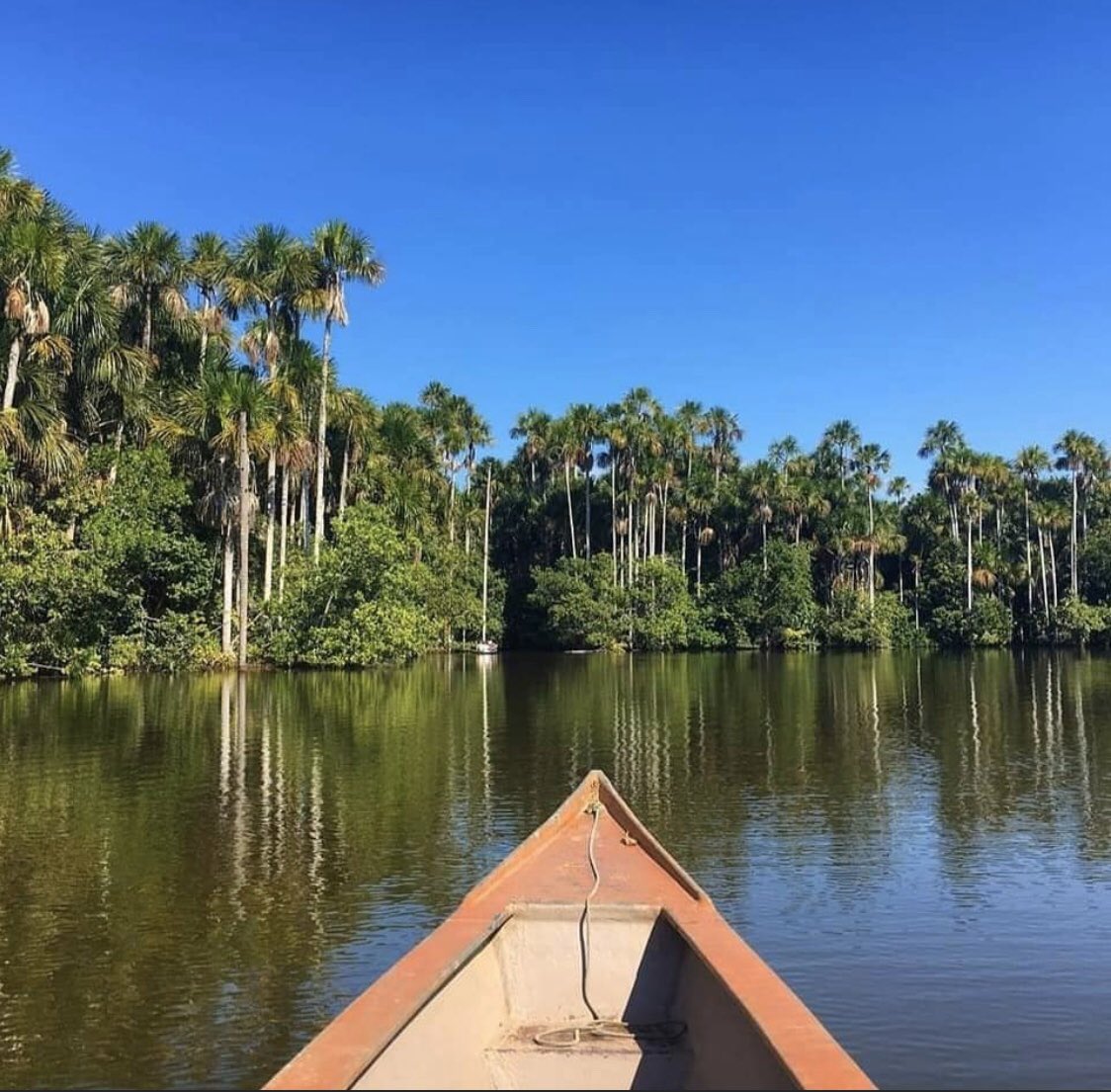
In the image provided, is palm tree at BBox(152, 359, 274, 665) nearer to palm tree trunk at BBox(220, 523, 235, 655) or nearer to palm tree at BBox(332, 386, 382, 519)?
palm tree trunk at BBox(220, 523, 235, 655)

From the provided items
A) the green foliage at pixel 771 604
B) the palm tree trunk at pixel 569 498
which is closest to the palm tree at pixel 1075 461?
the green foliage at pixel 771 604

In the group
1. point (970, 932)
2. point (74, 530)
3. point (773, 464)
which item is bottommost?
point (970, 932)

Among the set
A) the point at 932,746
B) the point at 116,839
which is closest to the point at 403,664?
the point at 932,746

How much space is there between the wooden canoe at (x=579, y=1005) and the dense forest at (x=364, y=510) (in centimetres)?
2953

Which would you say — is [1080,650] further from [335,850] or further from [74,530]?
[335,850]

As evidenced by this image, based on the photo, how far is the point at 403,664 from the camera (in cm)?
5116

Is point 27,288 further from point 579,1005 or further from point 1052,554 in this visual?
point 1052,554

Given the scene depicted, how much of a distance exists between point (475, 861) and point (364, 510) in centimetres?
3426

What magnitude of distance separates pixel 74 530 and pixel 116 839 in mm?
30638

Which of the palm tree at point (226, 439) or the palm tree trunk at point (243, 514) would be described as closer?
the palm tree trunk at point (243, 514)

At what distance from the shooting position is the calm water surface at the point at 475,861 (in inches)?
293

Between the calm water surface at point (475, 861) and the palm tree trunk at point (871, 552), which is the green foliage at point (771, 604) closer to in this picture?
the palm tree trunk at point (871, 552)

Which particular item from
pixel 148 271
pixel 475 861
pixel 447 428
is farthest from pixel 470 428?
pixel 475 861

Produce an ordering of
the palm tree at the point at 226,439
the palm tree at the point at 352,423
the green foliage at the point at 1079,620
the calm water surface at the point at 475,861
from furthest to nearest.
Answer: the green foliage at the point at 1079,620 → the palm tree at the point at 352,423 → the palm tree at the point at 226,439 → the calm water surface at the point at 475,861
